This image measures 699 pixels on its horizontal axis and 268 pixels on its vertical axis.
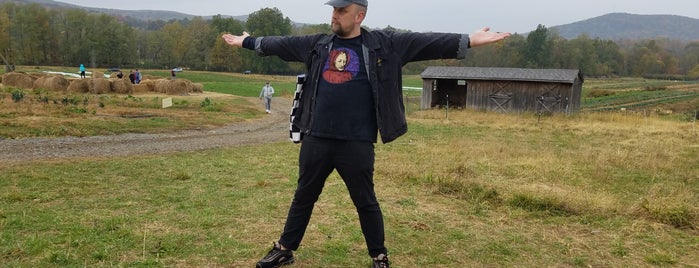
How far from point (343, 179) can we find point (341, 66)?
79 centimetres

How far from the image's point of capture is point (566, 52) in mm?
107812

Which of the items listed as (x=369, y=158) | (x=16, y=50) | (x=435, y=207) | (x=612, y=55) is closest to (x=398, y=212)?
(x=435, y=207)

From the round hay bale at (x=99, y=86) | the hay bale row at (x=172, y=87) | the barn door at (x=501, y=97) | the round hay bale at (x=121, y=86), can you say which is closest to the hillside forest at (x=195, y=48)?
the hay bale row at (x=172, y=87)

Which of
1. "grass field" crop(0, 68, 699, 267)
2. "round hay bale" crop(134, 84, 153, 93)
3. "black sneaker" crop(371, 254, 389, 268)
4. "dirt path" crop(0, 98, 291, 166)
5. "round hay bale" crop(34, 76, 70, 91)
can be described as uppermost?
"round hay bale" crop(34, 76, 70, 91)

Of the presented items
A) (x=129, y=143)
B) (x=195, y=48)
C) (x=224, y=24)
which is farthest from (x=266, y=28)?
(x=129, y=143)

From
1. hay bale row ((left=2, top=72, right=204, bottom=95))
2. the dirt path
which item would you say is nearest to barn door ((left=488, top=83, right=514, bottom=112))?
the dirt path

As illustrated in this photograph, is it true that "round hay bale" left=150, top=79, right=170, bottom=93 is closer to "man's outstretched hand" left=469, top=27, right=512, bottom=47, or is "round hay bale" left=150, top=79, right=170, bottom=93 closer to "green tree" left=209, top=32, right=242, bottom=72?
"man's outstretched hand" left=469, top=27, right=512, bottom=47

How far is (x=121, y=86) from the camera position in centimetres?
3016

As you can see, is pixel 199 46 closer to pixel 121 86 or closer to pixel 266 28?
pixel 266 28

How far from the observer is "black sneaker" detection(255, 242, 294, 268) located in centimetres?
367

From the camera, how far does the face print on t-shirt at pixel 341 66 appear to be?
3.46 metres

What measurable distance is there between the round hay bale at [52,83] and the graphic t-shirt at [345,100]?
101 ft

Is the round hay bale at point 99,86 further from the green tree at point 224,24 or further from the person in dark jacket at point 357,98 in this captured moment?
the green tree at point 224,24

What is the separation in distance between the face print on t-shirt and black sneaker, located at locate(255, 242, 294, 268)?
1336 millimetres
